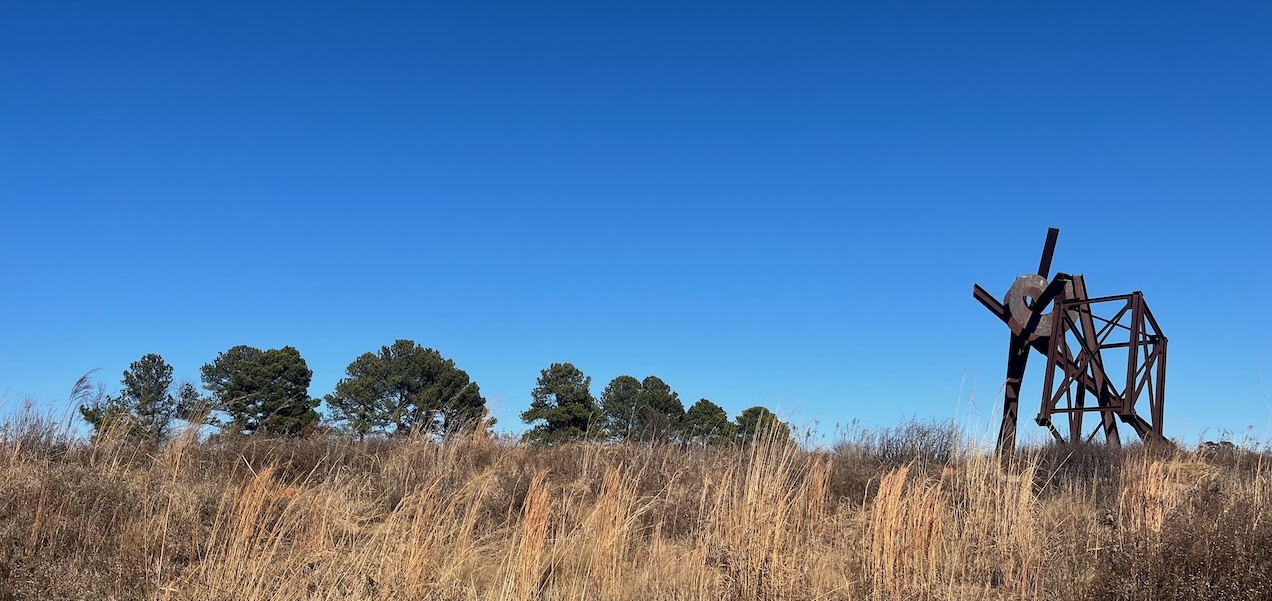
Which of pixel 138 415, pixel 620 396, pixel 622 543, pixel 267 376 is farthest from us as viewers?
pixel 620 396

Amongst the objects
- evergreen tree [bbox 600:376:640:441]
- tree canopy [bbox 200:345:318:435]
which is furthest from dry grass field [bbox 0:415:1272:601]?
evergreen tree [bbox 600:376:640:441]

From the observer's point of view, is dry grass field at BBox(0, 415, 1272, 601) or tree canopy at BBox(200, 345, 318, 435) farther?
tree canopy at BBox(200, 345, 318, 435)

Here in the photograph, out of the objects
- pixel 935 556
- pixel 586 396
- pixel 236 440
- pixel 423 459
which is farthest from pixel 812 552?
pixel 586 396

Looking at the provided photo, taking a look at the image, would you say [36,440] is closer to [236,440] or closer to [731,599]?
[236,440]

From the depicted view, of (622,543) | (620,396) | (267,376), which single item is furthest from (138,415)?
(620,396)

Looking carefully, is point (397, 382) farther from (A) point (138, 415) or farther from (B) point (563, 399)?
(A) point (138, 415)

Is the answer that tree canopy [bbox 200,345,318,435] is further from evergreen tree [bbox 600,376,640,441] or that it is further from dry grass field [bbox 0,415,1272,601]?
dry grass field [bbox 0,415,1272,601]

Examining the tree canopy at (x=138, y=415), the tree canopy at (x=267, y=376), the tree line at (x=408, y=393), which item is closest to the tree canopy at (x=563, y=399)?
the tree line at (x=408, y=393)

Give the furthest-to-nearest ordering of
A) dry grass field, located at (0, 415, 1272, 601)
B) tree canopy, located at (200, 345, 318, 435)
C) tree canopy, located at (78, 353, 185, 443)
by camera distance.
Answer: tree canopy, located at (200, 345, 318, 435)
tree canopy, located at (78, 353, 185, 443)
dry grass field, located at (0, 415, 1272, 601)

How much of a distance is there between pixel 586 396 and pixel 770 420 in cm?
3385

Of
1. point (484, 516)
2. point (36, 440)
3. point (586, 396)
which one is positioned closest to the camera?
point (484, 516)

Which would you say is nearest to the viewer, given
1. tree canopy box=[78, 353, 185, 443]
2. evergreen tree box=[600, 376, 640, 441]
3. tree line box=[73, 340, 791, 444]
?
tree canopy box=[78, 353, 185, 443]

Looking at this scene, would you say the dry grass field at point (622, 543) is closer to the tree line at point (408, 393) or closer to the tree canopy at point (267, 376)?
→ the tree line at point (408, 393)

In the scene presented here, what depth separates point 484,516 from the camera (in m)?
8.05
